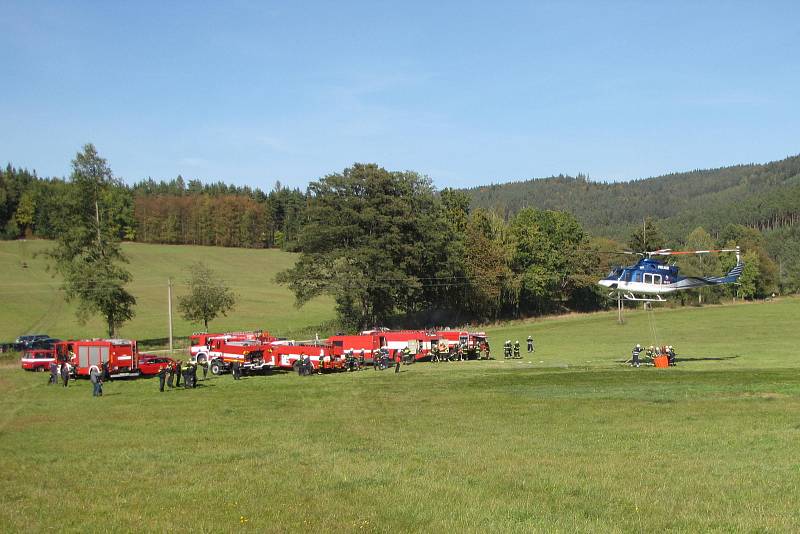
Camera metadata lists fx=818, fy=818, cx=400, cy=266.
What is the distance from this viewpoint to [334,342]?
52.8m

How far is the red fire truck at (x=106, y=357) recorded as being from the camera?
44812 mm

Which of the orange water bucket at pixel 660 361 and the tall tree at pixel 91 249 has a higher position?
the tall tree at pixel 91 249

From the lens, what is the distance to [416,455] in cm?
1833

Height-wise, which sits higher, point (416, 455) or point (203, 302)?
point (203, 302)

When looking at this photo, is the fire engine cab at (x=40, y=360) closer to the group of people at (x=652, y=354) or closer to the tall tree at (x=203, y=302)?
the tall tree at (x=203, y=302)

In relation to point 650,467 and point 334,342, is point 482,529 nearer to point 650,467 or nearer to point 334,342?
point 650,467

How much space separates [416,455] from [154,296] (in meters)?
93.5

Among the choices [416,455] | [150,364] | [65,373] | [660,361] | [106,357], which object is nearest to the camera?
[416,455]

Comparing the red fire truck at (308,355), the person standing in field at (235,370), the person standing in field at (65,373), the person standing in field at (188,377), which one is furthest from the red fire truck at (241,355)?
the person standing in field at (65,373)

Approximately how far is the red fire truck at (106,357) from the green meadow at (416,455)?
5541mm

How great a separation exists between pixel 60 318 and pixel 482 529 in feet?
277

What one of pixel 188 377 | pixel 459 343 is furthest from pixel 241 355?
pixel 459 343

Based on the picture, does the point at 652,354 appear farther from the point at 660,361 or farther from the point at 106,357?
the point at 106,357

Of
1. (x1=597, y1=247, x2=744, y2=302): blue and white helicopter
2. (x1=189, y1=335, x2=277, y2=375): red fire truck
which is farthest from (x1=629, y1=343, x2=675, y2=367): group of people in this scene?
(x1=189, y1=335, x2=277, y2=375): red fire truck
